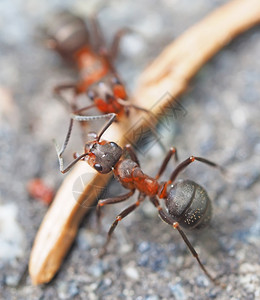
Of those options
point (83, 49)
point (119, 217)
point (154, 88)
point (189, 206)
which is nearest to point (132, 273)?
point (119, 217)

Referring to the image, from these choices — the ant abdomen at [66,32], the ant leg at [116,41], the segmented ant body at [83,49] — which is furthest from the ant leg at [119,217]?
the ant abdomen at [66,32]

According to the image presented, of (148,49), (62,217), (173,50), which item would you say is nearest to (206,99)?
(173,50)

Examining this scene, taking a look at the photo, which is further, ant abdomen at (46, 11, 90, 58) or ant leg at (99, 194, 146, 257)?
ant abdomen at (46, 11, 90, 58)

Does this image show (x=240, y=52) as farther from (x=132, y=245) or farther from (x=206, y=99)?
(x=132, y=245)

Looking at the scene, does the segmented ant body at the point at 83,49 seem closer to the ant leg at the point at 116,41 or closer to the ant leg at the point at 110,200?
the ant leg at the point at 116,41

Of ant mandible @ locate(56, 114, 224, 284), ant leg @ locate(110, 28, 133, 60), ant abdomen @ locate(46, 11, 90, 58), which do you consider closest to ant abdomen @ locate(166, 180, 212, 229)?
ant mandible @ locate(56, 114, 224, 284)

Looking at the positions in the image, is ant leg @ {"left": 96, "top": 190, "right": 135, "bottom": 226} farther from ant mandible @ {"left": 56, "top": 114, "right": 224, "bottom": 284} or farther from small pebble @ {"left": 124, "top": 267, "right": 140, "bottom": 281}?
small pebble @ {"left": 124, "top": 267, "right": 140, "bottom": 281}

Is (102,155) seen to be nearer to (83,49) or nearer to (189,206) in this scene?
(189,206)
